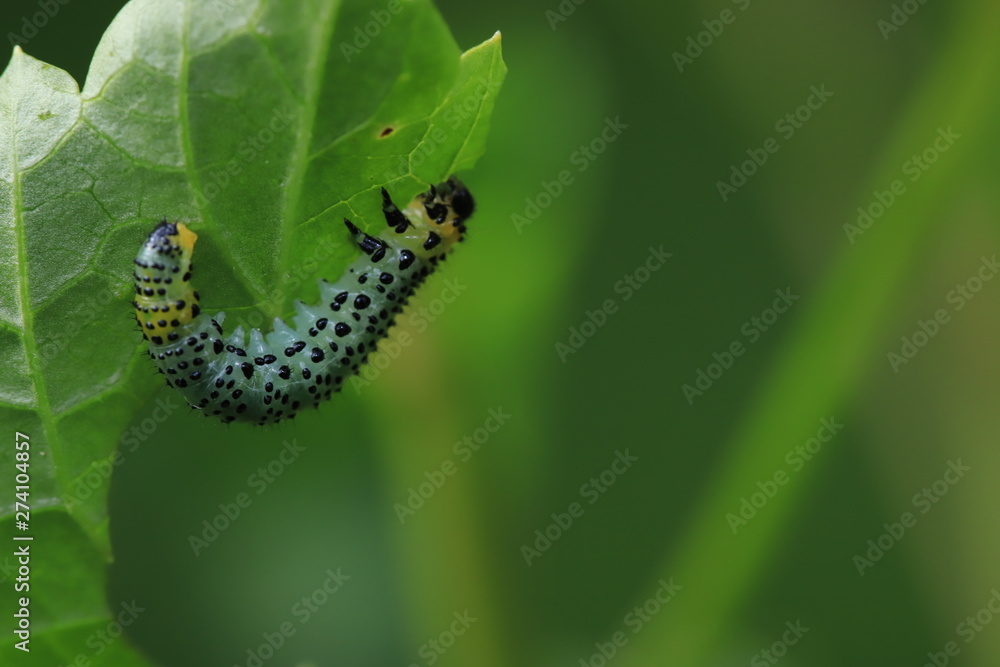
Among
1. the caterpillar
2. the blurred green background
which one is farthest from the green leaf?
the blurred green background

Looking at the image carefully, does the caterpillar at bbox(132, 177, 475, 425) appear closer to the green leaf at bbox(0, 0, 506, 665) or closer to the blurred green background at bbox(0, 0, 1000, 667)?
the green leaf at bbox(0, 0, 506, 665)

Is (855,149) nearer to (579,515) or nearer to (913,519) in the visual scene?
(913,519)

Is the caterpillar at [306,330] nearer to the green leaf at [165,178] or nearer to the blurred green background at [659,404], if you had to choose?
the green leaf at [165,178]

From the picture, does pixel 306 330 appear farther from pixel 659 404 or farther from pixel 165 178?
pixel 659 404

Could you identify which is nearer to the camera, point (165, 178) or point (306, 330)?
point (165, 178)

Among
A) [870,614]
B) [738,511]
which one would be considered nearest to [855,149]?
[870,614]

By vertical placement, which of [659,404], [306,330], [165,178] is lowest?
[659,404]

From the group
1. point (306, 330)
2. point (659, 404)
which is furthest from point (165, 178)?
point (659, 404)
